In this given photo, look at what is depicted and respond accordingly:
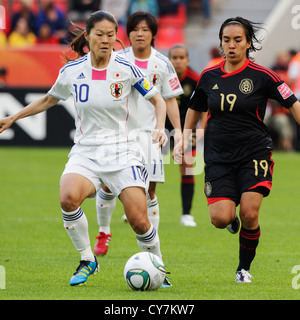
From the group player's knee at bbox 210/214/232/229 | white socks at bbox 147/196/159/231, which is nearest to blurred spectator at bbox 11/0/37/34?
white socks at bbox 147/196/159/231

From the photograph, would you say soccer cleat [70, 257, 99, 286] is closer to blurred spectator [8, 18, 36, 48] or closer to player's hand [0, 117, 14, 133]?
player's hand [0, 117, 14, 133]

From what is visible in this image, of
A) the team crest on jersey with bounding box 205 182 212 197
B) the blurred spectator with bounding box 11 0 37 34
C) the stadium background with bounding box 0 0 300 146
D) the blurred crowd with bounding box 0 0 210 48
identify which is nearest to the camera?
the team crest on jersey with bounding box 205 182 212 197

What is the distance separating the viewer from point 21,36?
22.7 m

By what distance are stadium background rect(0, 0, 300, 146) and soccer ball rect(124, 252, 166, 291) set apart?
13.8 metres

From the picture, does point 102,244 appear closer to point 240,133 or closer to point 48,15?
point 240,133

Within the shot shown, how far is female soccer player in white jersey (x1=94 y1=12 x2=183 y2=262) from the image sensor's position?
8.55m

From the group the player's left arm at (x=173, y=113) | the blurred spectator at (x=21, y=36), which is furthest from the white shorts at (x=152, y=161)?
the blurred spectator at (x=21, y=36)

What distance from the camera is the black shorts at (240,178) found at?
668 centimetres

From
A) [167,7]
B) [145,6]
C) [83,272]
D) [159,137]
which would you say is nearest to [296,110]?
[159,137]

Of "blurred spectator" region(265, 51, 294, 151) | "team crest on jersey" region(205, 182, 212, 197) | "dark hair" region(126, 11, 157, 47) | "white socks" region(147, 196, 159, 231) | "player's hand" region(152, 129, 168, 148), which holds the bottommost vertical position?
"blurred spectator" region(265, 51, 294, 151)

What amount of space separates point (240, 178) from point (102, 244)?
2160mm

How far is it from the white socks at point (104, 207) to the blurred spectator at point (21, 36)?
14733 millimetres
